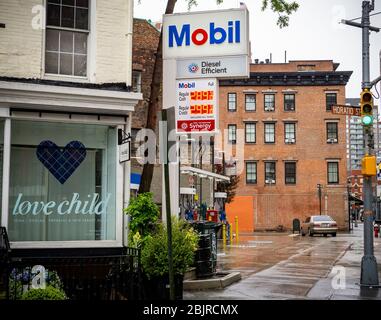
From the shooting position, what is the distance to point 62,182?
1203cm

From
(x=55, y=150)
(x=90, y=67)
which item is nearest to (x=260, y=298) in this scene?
(x=55, y=150)

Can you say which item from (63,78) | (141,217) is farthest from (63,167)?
(141,217)

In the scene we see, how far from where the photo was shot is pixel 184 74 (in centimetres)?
1441

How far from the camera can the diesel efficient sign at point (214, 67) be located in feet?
46.4

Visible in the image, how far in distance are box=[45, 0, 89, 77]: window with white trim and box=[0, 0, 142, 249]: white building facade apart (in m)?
0.02

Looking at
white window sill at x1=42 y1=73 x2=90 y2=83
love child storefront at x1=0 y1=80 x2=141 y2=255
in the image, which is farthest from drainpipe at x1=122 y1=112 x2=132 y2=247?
white window sill at x1=42 y1=73 x2=90 y2=83

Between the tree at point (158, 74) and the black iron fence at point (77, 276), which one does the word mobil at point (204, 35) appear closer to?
the tree at point (158, 74)

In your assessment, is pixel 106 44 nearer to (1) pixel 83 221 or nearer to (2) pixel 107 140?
(2) pixel 107 140

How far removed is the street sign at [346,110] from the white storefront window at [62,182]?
6273 millimetres

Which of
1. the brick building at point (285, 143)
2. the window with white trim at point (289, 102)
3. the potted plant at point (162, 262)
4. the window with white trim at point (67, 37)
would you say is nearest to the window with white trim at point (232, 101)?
the brick building at point (285, 143)

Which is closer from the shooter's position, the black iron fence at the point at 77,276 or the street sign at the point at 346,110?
the black iron fence at the point at 77,276

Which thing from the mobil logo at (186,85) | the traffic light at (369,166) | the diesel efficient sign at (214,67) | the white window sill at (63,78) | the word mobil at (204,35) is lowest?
the traffic light at (369,166)

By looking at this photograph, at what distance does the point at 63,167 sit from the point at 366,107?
25.1 feet

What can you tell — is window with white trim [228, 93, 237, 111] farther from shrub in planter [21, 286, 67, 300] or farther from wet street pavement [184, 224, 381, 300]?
shrub in planter [21, 286, 67, 300]
